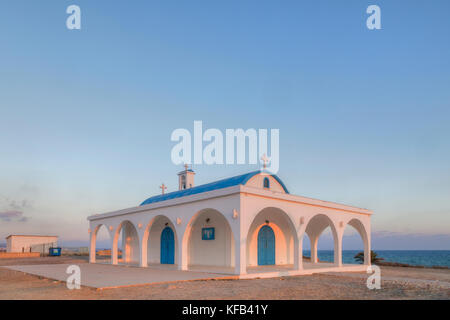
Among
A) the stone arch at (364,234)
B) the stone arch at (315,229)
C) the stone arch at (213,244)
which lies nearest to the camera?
the stone arch at (213,244)

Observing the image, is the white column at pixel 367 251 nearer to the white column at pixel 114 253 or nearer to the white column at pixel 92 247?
the white column at pixel 114 253

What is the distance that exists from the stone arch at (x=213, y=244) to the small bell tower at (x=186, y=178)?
5.06 meters

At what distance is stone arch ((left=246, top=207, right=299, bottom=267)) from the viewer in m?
17.2

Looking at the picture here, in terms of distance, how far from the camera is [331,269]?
16484mm

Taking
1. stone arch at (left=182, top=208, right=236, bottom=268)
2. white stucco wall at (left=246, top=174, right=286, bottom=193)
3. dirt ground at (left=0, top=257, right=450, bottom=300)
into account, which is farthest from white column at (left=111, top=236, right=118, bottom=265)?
dirt ground at (left=0, top=257, right=450, bottom=300)

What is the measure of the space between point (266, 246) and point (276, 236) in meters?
0.86

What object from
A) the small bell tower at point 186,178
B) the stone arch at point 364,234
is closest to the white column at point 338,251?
the stone arch at point 364,234

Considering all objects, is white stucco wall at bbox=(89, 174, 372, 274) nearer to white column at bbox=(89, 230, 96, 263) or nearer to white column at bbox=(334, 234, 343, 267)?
white column at bbox=(334, 234, 343, 267)

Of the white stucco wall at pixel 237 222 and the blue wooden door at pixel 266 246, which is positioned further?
the blue wooden door at pixel 266 246

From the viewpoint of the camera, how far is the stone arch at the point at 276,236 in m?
17.2

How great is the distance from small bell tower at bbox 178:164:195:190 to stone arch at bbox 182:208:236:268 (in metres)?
5.06

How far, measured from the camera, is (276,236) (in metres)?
18.3
